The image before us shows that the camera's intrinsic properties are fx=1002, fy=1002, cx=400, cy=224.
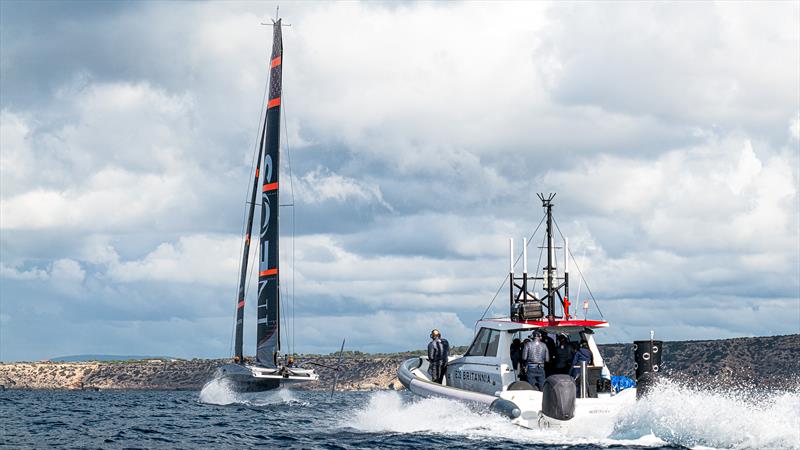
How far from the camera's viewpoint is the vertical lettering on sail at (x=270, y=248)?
5328 cm

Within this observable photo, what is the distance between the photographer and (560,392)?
2447 centimetres

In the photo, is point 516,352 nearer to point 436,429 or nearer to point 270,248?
point 436,429

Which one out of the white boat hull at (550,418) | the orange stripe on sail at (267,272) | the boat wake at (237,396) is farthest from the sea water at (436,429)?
the orange stripe on sail at (267,272)

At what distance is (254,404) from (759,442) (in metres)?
33.2

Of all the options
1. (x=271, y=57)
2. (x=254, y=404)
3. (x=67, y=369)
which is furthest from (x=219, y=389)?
(x=67, y=369)

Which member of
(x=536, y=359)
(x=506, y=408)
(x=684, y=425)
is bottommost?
(x=684, y=425)

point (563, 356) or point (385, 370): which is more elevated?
point (563, 356)

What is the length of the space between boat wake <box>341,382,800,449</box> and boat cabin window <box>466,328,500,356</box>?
2244 millimetres

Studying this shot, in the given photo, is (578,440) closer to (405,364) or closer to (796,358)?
(405,364)

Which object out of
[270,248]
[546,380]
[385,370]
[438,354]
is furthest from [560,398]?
[385,370]

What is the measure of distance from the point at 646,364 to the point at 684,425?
2620mm

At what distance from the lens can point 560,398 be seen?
2448 centimetres

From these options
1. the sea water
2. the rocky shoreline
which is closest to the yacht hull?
the sea water

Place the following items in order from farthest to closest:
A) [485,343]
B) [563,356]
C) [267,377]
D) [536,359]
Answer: [267,377]
[485,343]
[563,356]
[536,359]
